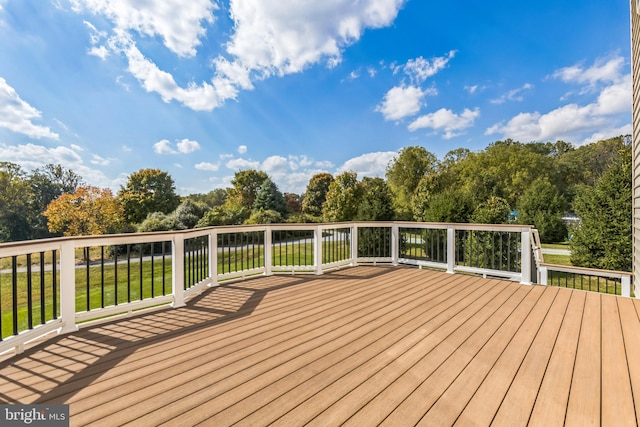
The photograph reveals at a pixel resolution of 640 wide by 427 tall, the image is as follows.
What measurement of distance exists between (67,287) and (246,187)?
87.8ft

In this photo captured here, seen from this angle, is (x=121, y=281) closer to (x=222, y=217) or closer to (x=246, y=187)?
(x=222, y=217)

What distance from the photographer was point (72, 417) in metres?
1.42

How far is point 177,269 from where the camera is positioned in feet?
10.7

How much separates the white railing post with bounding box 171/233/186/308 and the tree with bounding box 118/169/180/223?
23.4 metres

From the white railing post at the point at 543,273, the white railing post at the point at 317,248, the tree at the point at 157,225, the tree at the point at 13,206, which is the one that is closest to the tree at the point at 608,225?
the white railing post at the point at 543,273

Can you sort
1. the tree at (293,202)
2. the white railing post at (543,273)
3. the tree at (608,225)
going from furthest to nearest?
the tree at (293,202) → the tree at (608,225) → the white railing post at (543,273)

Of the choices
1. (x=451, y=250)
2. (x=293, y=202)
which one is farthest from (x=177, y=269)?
(x=293, y=202)

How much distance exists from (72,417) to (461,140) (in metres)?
27.0

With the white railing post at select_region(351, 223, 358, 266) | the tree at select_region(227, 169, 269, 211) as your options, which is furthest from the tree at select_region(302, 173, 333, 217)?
the white railing post at select_region(351, 223, 358, 266)

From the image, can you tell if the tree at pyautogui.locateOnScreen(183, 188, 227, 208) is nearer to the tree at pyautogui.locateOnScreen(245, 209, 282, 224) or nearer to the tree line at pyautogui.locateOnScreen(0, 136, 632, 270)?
the tree line at pyautogui.locateOnScreen(0, 136, 632, 270)

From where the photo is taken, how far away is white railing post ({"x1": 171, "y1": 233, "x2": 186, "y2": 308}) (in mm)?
3238

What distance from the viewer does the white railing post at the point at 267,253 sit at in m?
4.56

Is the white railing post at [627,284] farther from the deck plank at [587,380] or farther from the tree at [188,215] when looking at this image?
the tree at [188,215]

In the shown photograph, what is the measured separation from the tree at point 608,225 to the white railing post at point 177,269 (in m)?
11.2
